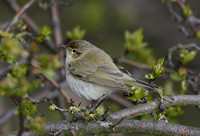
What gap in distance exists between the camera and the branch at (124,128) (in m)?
2.88

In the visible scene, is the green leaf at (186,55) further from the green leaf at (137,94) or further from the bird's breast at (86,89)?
the green leaf at (137,94)

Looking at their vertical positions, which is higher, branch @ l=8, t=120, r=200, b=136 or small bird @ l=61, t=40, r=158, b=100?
small bird @ l=61, t=40, r=158, b=100

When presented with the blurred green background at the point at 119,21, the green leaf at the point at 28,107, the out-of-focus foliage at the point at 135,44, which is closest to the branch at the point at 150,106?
the green leaf at the point at 28,107

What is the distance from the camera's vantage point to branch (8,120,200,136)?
2.88 m

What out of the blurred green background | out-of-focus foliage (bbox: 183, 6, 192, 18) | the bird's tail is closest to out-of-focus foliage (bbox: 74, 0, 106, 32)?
the blurred green background

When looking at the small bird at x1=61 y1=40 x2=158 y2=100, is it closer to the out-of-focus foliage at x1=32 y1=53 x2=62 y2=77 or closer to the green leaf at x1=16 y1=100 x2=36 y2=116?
the green leaf at x1=16 y1=100 x2=36 y2=116

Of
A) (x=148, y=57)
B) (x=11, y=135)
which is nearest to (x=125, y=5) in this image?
(x=148, y=57)

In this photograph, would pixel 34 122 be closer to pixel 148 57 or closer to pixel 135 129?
pixel 135 129

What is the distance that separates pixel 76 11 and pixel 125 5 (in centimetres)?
133

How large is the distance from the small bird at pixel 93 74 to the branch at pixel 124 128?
3.15 feet

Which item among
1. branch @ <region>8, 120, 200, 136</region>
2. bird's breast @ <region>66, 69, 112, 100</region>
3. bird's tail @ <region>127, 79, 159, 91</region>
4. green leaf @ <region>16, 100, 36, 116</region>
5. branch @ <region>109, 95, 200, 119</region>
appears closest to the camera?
green leaf @ <region>16, 100, 36, 116</region>

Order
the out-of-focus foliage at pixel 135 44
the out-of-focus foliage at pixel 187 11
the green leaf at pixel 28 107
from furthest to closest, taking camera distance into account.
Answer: the out-of-focus foliage at pixel 135 44 < the out-of-focus foliage at pixel 187 11 < the green leaf at pixel 28 107

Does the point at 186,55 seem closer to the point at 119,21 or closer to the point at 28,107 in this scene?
the point at 28,107

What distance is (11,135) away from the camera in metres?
2.97
